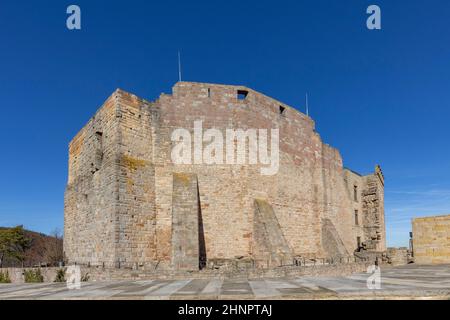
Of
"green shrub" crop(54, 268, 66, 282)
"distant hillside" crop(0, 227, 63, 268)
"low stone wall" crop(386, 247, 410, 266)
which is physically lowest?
"distant hillside" crop(0, 227, 63, 268)

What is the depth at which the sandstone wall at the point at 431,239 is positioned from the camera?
1942 centimetres

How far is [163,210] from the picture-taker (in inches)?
582

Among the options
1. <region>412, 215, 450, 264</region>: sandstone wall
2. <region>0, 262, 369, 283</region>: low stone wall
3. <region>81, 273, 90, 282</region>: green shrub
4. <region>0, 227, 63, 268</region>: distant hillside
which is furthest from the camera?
<region>0, 227, 63, 268</region>: distant hillside

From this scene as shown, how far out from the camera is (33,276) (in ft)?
45.4

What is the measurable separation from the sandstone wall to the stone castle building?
4.42 metres

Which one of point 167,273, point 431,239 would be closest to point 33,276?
point 167,273

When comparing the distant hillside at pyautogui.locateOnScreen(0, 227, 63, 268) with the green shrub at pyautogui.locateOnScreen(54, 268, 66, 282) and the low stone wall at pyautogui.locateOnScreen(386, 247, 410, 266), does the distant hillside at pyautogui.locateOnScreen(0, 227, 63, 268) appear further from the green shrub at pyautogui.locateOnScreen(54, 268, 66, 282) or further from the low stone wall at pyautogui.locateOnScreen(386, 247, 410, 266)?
the low stone wall at pyautogui.locateOnScreen(386, 247, 410, 266)

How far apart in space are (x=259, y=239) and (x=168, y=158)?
527 centimetres

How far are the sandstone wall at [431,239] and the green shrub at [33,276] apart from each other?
1895 cm

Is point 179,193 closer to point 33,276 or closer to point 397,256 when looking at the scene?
point 33,276

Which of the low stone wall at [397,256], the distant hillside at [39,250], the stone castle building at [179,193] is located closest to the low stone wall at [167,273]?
the stone castle building at [179,193]

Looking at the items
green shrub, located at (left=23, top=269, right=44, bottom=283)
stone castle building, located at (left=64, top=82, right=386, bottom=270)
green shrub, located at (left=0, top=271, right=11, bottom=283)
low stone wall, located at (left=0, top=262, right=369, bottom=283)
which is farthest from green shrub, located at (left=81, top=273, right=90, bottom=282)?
green shrub, located at (left=0, top=271, right=11, bottom=283)

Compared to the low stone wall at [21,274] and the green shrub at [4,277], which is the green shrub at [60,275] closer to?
the low stone wall at [21,274]

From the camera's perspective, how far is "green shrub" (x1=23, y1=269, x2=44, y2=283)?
13.7m
